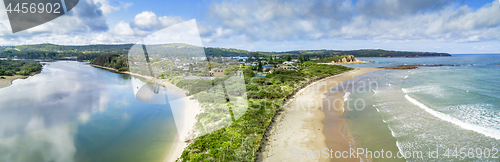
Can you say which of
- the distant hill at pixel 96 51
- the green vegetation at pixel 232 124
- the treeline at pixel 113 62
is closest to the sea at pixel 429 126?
the green vegetation at pixel 232 124

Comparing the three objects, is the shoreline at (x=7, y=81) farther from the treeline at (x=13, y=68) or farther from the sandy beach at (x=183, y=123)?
the sandy beach at (x=183, y=123)

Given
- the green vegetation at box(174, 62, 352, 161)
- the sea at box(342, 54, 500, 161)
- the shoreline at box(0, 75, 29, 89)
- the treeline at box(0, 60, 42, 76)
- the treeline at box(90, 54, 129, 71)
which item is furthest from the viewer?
the treeline at box(90, 54, 129, 71)

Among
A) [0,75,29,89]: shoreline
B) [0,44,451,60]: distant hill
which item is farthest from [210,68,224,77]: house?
[0,75,29,89]: shoreline

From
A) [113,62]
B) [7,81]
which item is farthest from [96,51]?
[7,81]

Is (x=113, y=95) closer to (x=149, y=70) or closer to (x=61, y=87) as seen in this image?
(x=61, y=87)

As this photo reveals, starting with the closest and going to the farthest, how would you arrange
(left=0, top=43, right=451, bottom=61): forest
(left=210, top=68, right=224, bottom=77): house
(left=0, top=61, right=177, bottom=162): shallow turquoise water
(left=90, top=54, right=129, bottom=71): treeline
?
1. (left=0, top=61, right=177, bottom=162): shallow turquoise water
2. (left=0, top=43, right=451, bottom=61): forest
3. (left=210, top=68, right=224, bottom=77): house
4. (left=90, top=54, right=129, bottom=71): treeline

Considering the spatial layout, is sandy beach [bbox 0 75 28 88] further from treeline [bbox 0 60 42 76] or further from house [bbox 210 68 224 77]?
house [bbox 210 68 224 77]

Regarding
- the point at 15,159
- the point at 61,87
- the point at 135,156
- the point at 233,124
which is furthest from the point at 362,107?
the point at 61,87

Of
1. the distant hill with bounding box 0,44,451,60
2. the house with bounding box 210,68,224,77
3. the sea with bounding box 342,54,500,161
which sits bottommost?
the sea with bounding box 342,54,500,161
